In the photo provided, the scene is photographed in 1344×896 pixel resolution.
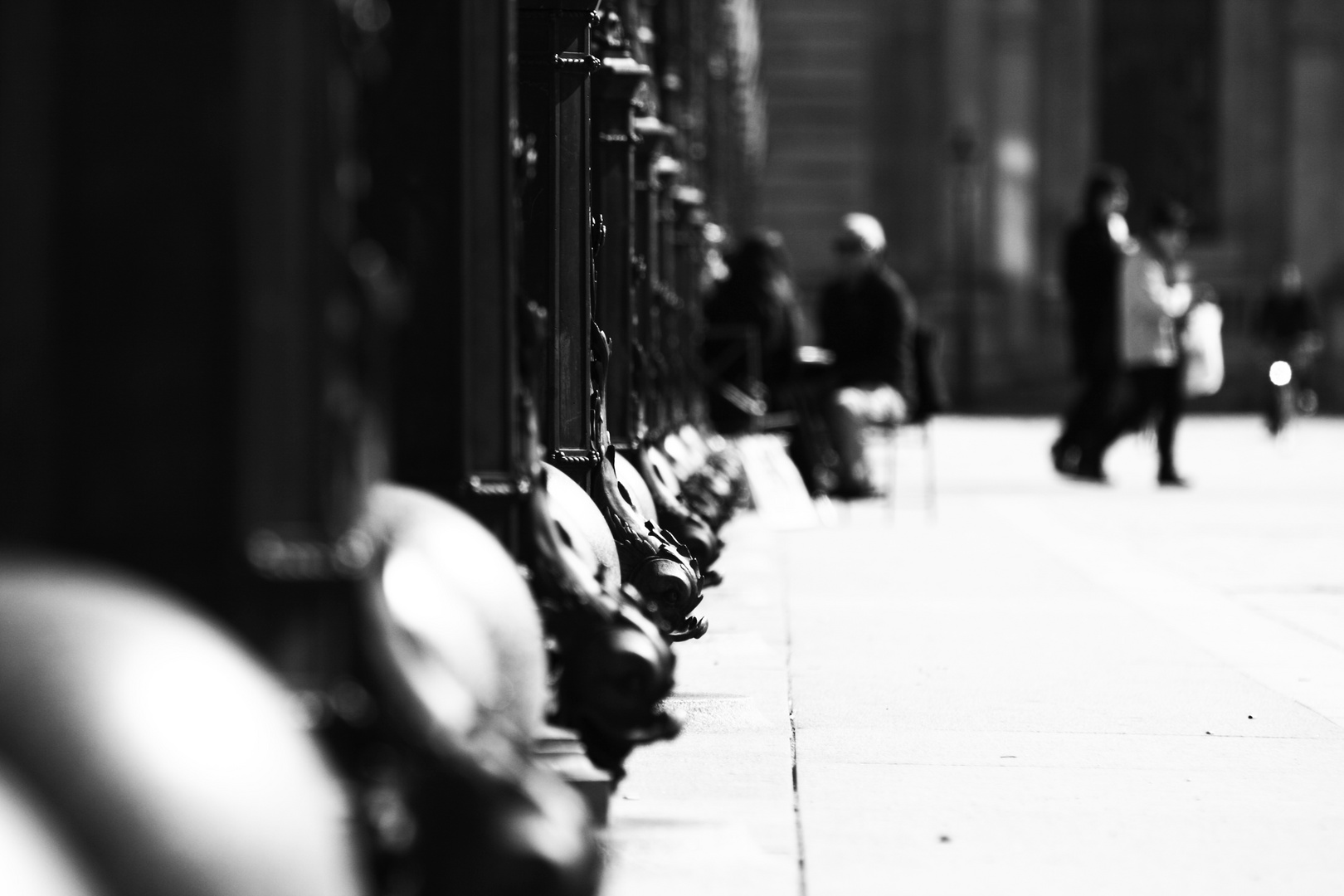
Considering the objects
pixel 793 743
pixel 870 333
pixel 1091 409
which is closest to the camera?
pixel 793 743

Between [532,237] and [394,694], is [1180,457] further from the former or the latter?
[394,694]

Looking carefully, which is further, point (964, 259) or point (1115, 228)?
point (964, 259)

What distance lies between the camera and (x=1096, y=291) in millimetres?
17828

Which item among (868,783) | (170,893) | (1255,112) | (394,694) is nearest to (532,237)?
(868,783)

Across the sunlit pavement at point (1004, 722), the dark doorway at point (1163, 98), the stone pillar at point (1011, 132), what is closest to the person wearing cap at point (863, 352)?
the sunlit pavement at point (1004, 722)

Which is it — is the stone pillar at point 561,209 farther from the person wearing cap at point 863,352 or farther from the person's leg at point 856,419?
the person wearing cap at point 863,352

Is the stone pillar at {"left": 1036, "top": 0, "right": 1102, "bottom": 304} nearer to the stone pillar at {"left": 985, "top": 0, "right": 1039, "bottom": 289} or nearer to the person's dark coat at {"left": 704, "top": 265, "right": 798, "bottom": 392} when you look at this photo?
the stone pillar at {"left": 985, "top": 0, "right": 1039, "bottom": 289}

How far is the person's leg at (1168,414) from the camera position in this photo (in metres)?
17.4

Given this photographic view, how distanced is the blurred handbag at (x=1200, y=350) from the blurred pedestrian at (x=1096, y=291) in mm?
506

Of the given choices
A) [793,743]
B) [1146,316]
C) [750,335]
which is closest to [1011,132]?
[1146,316]

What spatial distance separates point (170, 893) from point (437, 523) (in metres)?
1.78

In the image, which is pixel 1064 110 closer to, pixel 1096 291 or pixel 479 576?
pixel 1096 291

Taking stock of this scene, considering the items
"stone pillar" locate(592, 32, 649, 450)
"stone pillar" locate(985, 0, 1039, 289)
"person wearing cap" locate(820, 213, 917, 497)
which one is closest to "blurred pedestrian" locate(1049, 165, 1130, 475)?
"person wearing cap" locate(820, 213, 917, 497)

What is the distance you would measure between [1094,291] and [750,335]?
12.1 feet
